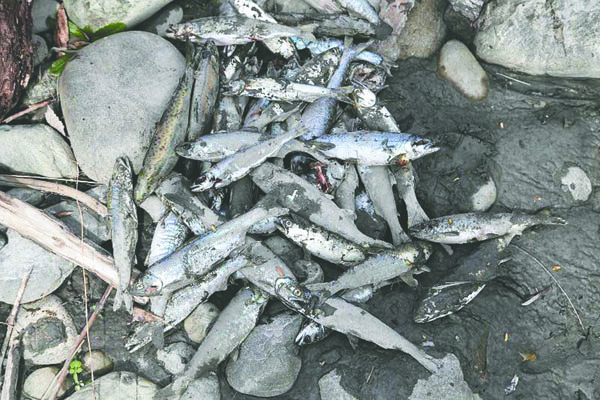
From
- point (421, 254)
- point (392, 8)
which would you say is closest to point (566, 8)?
point (392, 8)

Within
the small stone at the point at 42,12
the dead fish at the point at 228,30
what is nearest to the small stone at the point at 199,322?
the dead fish at the point at 228,30

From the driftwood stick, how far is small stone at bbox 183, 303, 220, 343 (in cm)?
79

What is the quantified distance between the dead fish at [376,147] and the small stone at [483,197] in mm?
661

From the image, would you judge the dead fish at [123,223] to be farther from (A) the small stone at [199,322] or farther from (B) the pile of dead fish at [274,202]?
(A) the small stone at [199,322]

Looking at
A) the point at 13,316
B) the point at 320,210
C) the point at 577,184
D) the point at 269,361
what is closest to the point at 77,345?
the point at 13,316

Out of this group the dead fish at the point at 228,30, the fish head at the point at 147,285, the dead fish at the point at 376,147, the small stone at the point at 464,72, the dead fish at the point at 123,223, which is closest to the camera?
the fish head at the point at 147,285

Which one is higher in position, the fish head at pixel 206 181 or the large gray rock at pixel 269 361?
the fish head at pixel 206 181

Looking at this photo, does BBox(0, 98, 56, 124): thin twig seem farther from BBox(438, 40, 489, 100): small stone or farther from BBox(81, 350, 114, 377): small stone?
BBox(438, 40, 489, 100): small stone

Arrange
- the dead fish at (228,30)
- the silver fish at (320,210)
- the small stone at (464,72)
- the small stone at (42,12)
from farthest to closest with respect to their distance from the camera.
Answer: the small stone at (464,72) < the small stone at (42,12) < the dead fish at (228,30) < the silver fish at (320,210)

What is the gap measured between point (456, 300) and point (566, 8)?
3185 mm

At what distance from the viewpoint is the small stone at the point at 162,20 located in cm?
571

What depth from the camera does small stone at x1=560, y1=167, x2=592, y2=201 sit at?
17.6 feet

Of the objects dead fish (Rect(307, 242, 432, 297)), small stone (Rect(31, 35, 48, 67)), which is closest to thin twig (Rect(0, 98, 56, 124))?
small stone (Rect(31, 35, 48, 67))

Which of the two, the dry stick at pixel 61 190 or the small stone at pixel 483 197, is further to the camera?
the small stone at pixel 483 197
